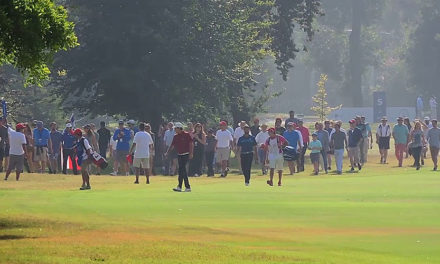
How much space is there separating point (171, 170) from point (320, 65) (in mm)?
94151

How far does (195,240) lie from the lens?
1973 centimetres

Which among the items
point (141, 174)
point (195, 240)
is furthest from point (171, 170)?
point (195, 240)

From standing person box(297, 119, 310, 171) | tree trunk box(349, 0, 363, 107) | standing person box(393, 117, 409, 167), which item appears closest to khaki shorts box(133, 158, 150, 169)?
standing person box(297, 119, 310, 171)

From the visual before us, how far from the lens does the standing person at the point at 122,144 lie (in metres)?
44.2

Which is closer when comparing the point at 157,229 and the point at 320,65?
the point at 157,229

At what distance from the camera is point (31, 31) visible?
69.5ft

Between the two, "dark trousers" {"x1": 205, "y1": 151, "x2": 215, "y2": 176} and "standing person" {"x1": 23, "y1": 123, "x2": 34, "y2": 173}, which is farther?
"dark trousers" {"x1": 205, "y1": 151, "x2": 215, "y2": 176}

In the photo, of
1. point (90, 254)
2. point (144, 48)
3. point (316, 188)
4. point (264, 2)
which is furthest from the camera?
point (264, 2)

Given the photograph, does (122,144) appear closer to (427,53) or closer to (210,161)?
(210,161)

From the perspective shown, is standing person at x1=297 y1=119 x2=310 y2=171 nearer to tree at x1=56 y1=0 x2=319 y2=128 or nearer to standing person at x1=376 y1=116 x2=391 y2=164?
standing person at x1=376 y1=116 x2=391 y2=164

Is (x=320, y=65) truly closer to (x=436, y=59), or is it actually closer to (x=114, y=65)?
(x=436, y=59)

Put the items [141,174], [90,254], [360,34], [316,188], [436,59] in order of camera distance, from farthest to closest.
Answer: [360,34] → [436,59] → [141,174] → [316,188] → [90,254]

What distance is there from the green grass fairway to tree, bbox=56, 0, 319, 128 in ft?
55.8

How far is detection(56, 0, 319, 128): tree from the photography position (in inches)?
2085
